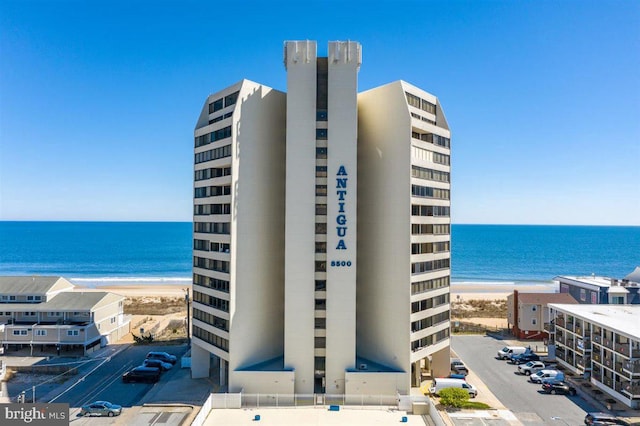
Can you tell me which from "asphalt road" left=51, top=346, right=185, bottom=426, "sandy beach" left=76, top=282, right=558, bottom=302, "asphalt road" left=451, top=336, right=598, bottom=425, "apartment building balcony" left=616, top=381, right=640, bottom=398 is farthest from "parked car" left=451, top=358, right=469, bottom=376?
"sandy beach" left=76, top=282, right=558, bottom=302

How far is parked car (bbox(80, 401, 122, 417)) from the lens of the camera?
37.1 metres

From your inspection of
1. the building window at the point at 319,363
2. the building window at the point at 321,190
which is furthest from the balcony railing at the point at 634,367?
the building window at the point at 321,190

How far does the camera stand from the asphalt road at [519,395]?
123 feet

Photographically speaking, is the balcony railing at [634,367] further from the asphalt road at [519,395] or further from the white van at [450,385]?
the white van at [450,385]

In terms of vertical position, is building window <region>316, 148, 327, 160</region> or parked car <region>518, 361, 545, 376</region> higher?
building window <region>316, 148, 327, 160</region>

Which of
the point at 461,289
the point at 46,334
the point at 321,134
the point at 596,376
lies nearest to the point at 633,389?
the point at 596,376

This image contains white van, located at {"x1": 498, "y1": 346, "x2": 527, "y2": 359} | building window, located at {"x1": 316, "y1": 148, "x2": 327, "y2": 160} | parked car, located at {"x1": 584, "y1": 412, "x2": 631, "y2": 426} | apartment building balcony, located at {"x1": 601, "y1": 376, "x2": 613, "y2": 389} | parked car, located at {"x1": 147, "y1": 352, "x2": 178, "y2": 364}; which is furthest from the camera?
white van, located at {"x1": 498, "y1": 346, "x2": 527, "y2": 359}

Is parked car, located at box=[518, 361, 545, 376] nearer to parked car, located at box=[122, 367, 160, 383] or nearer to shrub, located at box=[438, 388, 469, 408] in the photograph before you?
shrub, located at box=[438, 388, 469, 408]

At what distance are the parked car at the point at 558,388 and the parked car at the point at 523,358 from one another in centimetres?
1025

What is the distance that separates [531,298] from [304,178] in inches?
1795

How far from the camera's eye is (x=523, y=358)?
177ft

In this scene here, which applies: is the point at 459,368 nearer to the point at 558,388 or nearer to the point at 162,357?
the point at 558,388

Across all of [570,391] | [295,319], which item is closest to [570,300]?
[570,391]

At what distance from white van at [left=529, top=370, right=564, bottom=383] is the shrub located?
13.0m
